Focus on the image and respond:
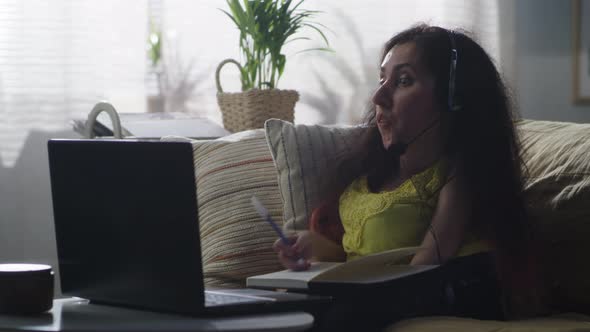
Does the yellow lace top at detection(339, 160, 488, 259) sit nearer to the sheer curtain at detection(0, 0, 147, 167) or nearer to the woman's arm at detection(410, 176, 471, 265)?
the woman's arm at detection(410, 176, 471, 265)

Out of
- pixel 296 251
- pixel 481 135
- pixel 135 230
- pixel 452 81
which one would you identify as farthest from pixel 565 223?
pixel 135 230

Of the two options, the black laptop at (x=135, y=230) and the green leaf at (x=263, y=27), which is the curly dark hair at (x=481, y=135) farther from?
the green leaf at (x=263, y=27)

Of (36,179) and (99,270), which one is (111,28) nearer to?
(36,179)

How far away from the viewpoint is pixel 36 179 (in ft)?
9.23

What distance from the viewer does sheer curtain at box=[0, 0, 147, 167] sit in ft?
8.94

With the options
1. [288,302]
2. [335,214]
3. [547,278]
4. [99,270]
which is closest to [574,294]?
[547,278]

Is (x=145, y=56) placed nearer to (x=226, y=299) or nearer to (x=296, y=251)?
(x=296, y=251)

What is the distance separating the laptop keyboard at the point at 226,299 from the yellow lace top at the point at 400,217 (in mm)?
443

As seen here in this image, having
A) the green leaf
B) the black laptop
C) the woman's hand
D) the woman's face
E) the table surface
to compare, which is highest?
the green leaf

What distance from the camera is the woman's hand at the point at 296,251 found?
1.45 meters

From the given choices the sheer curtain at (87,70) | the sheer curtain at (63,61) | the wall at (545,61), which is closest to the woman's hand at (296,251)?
the sheer curtain at (87,70)

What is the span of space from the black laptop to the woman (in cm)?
37

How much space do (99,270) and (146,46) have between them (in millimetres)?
1779

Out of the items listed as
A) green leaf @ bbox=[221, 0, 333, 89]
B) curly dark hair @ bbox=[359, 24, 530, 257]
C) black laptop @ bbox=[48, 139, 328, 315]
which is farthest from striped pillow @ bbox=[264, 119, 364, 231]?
green leaf @ bbox=[221, 0, 333, 89]
